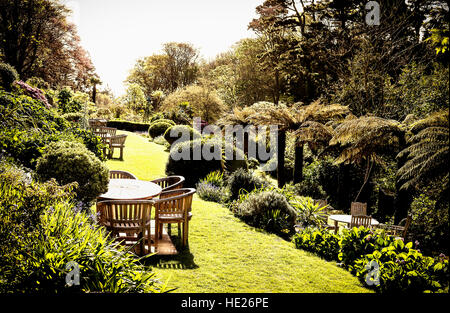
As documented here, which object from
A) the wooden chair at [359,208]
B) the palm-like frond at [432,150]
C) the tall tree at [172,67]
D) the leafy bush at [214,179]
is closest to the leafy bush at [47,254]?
the palm-like frond at [432,150]

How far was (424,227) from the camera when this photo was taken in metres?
2.21

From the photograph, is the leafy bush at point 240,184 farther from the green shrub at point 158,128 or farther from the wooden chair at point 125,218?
the green shrub at point 158,128

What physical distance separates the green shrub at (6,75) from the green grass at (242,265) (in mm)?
8967

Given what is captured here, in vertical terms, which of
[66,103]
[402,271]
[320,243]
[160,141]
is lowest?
[320,243]

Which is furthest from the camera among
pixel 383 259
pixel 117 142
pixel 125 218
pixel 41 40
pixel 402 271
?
pixel 117 142

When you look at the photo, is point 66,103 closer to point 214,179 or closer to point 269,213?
point 214,179

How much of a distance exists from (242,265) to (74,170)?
2946 mm

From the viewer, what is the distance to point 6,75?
1077 centimetres

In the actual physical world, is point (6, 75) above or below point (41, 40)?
below

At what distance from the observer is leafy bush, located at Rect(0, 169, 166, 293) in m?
2.45

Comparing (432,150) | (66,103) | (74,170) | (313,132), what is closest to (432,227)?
(432,150)

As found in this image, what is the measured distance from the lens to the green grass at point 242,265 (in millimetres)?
3600
